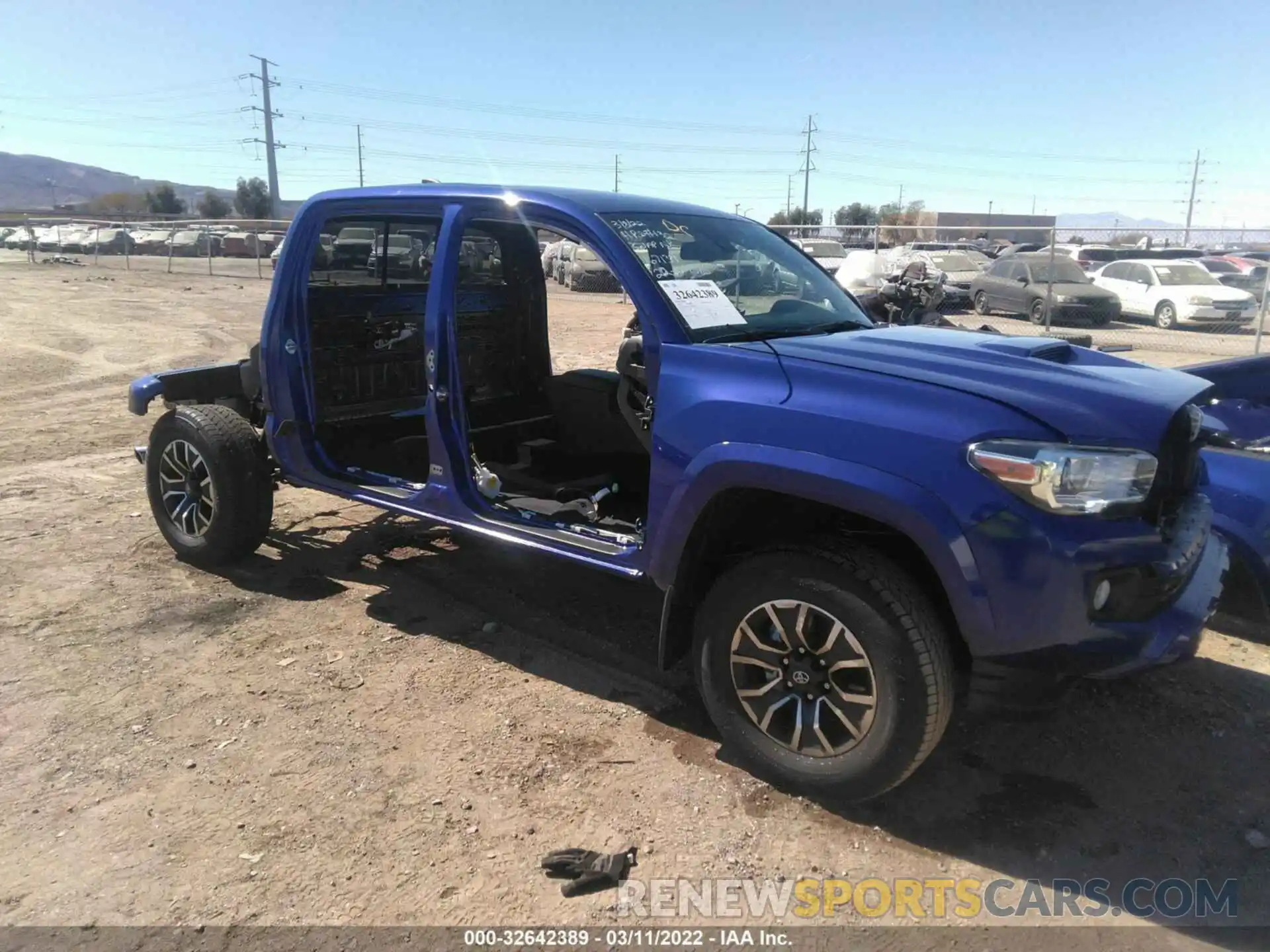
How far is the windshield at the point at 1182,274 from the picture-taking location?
19.1 m

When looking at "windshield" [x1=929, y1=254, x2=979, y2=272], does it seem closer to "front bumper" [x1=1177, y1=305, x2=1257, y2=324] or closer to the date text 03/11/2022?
"front bumper" [x1=1177, y1=305, x2=1257, y2=324]

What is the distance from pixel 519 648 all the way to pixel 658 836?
1.43 metres

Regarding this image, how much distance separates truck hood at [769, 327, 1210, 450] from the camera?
2.60m

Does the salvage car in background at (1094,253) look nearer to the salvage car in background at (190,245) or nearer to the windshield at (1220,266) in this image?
the windshield at (1220,266)

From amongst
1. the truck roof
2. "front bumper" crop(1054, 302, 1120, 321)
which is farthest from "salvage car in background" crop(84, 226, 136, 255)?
the truck roof

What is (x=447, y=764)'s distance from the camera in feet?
10.5

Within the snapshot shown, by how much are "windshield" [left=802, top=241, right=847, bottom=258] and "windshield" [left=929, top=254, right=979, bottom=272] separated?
20.1ft

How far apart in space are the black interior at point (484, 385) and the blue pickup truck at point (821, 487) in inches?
5.3

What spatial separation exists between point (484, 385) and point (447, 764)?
90.6 inches

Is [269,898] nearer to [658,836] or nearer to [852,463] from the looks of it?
[658,836]

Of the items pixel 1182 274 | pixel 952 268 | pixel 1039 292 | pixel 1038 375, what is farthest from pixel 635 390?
pixel 952 268

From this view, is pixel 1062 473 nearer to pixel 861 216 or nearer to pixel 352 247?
pixel 352 247

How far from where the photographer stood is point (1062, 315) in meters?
17.7

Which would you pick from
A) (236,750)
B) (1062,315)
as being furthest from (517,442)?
(1062,315)
